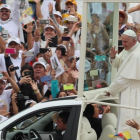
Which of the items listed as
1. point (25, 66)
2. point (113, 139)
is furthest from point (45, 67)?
point (113, 139)

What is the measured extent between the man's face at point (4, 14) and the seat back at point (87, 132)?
5.63 metres

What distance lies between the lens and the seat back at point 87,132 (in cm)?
480

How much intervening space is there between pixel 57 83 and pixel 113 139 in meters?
4.54

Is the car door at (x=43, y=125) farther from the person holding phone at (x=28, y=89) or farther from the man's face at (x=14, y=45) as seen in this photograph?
the man's face at (x=14, y=45)

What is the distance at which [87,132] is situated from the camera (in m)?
4.96

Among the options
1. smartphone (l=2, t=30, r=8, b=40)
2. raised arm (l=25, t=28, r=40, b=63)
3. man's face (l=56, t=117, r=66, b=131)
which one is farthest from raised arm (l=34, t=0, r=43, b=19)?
man's face (l=56, t=117, r=66, b=131)

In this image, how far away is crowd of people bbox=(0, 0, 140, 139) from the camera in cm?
945

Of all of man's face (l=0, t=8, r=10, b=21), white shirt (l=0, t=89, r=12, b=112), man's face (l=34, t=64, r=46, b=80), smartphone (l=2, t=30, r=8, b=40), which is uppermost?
man's face (l=0, t=8, r=10, b=21)

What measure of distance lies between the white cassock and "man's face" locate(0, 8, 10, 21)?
549cm

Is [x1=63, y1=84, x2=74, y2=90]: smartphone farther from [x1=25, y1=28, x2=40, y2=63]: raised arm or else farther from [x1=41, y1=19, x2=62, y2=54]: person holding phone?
[x1=25, y1=28, x2=40, y2=63]: raised arm

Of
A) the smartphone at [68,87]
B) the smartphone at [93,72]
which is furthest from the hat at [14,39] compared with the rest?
the smartphone at [93,72]

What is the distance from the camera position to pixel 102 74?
572 centimetres

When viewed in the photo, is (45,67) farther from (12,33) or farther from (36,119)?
(36,119)

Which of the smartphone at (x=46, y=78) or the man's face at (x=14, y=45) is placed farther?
Answer: the man's face at (x=14, y=45)
